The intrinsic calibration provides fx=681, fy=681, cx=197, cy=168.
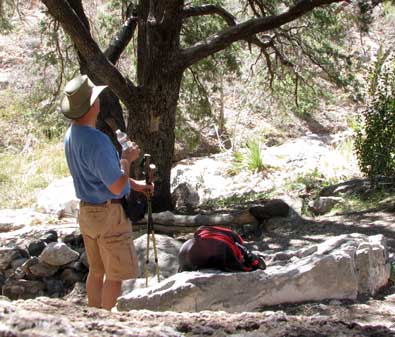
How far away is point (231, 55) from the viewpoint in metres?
11.2

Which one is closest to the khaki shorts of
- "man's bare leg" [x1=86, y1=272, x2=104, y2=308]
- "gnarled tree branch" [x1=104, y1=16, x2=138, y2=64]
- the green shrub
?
"man's bare leg" [x1=86, y1=272, x2=104, y2=308]

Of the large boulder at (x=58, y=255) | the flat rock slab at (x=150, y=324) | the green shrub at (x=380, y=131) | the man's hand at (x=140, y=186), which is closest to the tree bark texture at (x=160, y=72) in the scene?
the large boulder at (x=58, y=255)

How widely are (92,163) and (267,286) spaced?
1377 mm

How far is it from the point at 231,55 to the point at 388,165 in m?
3.33

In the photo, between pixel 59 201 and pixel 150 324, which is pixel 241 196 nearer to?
pixel 59 201

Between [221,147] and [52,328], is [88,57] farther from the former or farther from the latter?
[221,147]

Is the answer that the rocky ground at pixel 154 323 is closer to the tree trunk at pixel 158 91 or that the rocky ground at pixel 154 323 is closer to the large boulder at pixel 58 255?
the large boulder at pixel 58 255

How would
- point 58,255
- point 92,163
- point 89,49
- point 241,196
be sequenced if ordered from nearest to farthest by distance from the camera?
point 92,163
point 58,255
point 89,49
point 241,196

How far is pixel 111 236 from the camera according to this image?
14.4ft

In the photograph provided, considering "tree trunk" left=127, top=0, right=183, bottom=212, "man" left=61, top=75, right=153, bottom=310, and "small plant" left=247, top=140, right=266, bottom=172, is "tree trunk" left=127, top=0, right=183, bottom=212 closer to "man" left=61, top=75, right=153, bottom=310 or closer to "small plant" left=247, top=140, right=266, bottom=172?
"man" left=61, top=75, right=153, bottom=310

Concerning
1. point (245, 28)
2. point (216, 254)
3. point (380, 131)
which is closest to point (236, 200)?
point (380, 131)

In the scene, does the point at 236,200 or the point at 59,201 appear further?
the point at 59,201

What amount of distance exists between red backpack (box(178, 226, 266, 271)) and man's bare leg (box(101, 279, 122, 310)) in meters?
0.55

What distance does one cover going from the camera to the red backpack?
4625 millimetres
